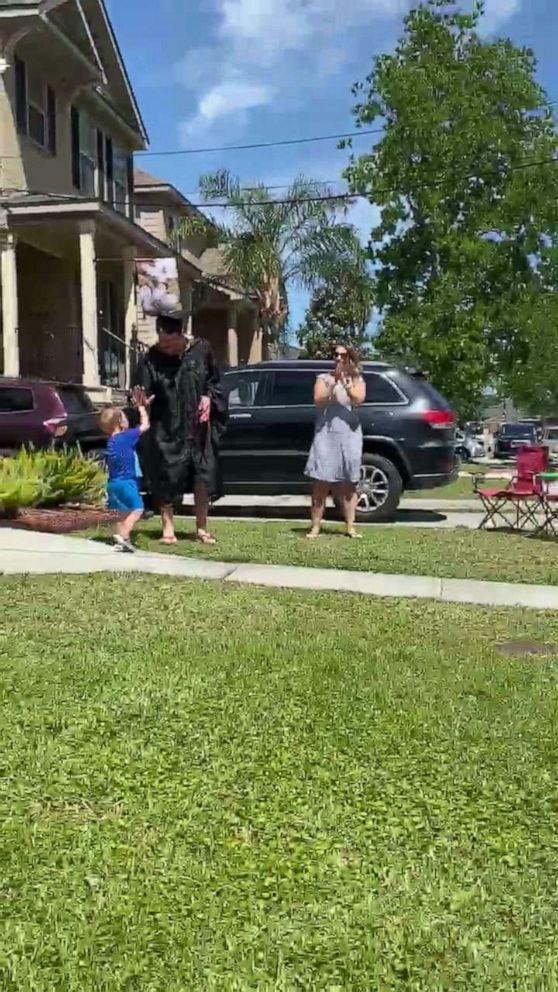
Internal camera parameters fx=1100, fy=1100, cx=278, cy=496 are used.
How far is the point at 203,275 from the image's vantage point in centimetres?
3006

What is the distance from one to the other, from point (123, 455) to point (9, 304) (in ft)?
39.2

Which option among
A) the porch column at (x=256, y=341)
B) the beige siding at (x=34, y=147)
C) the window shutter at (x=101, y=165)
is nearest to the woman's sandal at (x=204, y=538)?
the beige siding at (x=34, y=147)

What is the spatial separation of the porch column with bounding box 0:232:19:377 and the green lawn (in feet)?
31.6

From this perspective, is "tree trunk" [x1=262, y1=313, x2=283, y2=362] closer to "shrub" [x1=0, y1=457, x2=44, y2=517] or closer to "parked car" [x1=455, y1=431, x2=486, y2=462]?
"parked car" [x1=455, y1=431, x2=486, y2=462]

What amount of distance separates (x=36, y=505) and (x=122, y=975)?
8.36m

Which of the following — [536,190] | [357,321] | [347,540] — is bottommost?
[347,540]

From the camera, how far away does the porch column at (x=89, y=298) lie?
19531 mm

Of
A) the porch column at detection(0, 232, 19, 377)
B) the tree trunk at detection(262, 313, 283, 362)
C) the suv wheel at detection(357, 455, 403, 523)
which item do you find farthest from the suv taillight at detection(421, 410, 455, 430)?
the tree trunk at detection(262, 313, 283, 362)

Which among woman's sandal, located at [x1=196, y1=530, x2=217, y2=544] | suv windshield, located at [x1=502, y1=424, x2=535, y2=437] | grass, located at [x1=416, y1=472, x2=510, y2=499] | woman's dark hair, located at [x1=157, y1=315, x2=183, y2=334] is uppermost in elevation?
woman's dark hair, located at [x1=157, y1=315, x2=183, y2=334]

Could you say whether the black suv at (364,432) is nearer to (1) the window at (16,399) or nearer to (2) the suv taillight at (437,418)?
(2) the suv taillight at (437,418)

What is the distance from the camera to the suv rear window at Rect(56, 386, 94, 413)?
13.9 metres

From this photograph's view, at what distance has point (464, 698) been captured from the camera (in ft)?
14.4

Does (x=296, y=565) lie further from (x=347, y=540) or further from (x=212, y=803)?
(x=212, y=803)

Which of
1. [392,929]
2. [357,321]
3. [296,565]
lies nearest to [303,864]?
[392,929]
